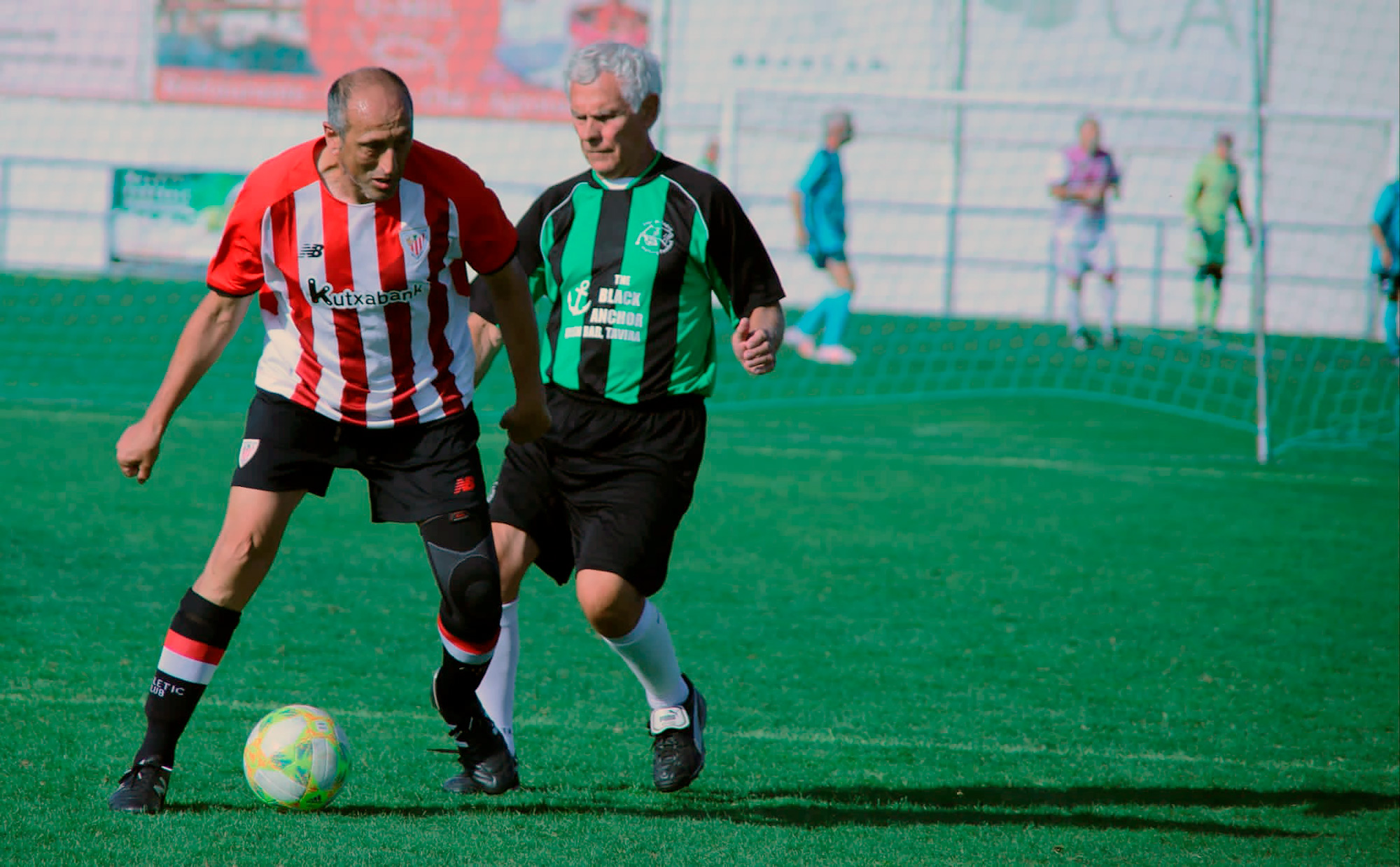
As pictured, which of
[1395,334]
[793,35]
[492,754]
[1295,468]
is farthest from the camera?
[793,35]

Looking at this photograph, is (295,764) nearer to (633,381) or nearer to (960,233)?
(633,381)

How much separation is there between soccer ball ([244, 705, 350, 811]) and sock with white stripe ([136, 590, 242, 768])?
0.17 meters

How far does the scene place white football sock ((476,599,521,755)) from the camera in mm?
3855

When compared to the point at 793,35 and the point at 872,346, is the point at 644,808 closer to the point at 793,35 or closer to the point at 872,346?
the point at 872,346

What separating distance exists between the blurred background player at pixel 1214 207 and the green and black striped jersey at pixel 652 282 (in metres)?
13.6

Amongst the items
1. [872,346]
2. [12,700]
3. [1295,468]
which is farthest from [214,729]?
[872,346]

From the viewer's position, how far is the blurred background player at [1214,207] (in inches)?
658

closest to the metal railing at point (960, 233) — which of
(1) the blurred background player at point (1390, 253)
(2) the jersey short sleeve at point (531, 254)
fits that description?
(1) the blurred background player at point (1390, 253)

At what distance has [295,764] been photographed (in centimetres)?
331

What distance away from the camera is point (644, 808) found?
361 cm

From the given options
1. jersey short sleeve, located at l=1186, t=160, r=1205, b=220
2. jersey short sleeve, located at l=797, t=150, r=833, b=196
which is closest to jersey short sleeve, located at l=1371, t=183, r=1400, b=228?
jersey short sleeve, located at l=1186, t=160, r=1205, b=220

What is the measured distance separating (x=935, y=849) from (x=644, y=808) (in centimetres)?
70

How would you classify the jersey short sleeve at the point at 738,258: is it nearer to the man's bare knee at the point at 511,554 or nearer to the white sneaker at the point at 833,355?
the man's bare knee at the point at 511,554

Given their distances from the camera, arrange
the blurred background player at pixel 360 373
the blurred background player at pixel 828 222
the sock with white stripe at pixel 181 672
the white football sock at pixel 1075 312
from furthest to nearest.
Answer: the white football sock at pixel 1075 312
the blurred background player at pixel 828 222
the sock with white stripe at pixel 181 672
the blurred background player at pixel 360 373
